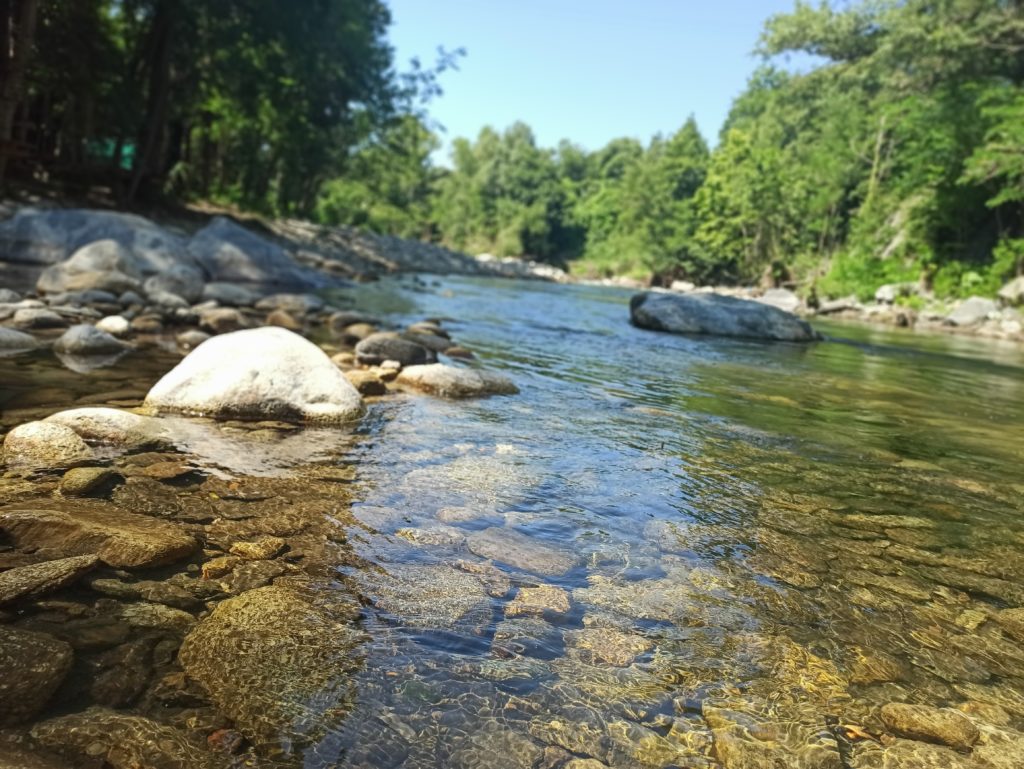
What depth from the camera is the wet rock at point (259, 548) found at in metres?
2.30

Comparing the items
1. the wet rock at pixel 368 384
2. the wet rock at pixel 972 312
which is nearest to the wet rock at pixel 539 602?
the wet rock at pixel 368 384

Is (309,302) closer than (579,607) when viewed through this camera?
No

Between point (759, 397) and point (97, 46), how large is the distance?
17347 mm

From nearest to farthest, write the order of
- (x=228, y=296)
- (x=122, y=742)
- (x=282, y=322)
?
(x=122, y=742) < (x=282, y=322) < (x=228, y=296)

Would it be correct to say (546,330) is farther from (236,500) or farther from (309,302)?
(236,500)

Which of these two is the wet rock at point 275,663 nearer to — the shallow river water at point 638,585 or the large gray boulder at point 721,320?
the shallow river water at point 638,585

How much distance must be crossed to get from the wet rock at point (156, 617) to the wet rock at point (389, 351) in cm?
413

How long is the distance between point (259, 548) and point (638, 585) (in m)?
1.36

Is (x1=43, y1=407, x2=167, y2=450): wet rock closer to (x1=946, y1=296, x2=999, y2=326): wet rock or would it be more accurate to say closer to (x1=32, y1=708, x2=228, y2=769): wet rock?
(x1=32, y1=708, x2=228, y2=769): wet rock

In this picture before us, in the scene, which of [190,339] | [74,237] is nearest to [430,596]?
[190,339]

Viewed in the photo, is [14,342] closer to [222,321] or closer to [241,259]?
[222,321]

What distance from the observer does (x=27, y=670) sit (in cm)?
153

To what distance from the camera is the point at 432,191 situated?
74.6 meters

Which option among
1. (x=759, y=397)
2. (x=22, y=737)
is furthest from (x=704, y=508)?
(x=759, y=397)
